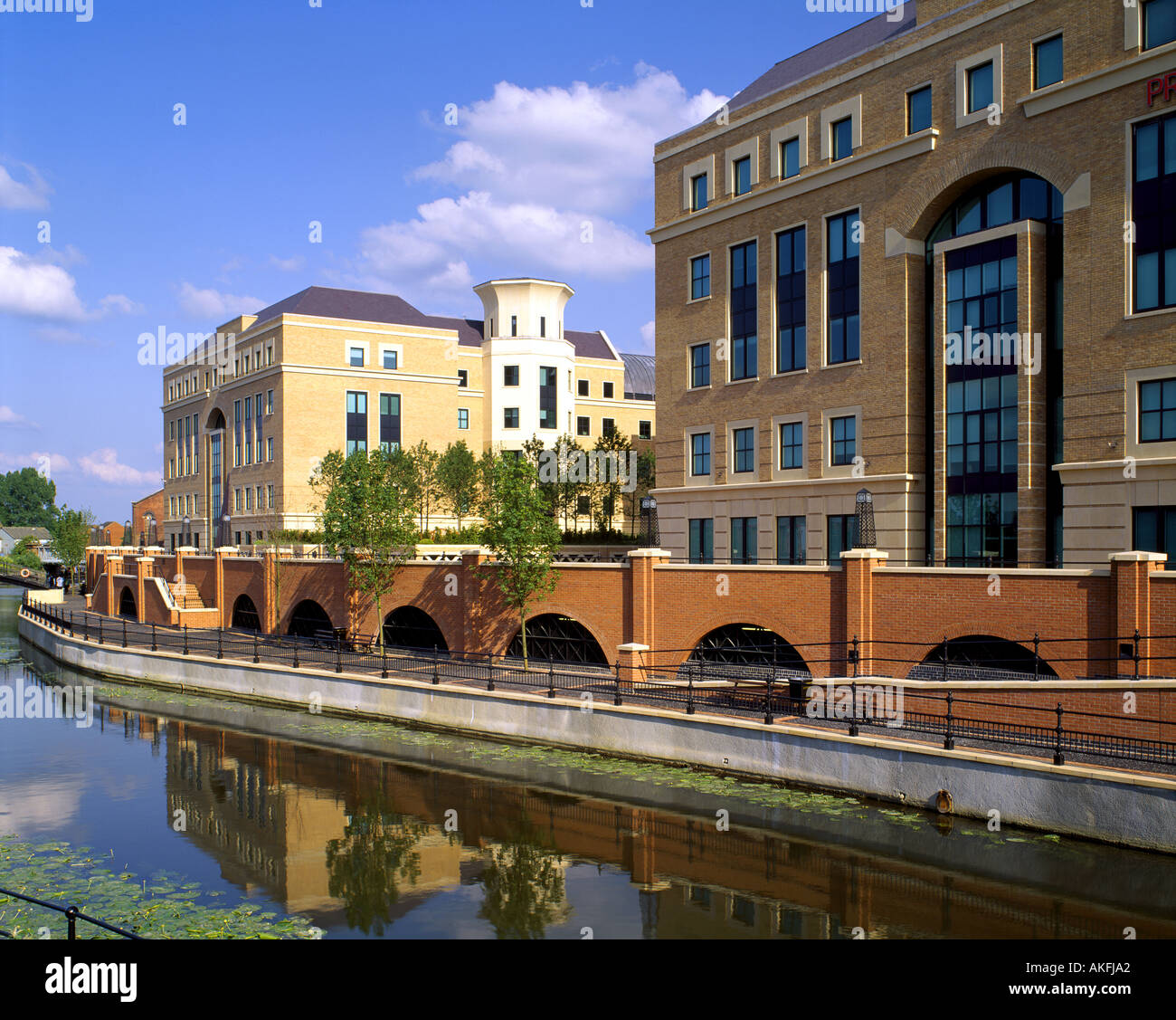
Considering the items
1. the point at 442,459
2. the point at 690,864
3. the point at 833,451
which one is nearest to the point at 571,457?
the point at 442,459

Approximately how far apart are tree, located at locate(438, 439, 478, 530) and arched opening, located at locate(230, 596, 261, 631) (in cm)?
1852

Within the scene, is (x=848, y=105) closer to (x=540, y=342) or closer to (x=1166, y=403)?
(x=1166, y=403)

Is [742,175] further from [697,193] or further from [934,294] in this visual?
[934,294]

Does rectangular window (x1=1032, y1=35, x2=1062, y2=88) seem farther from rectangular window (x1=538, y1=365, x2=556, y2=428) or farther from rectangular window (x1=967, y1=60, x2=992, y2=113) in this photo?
rectangular window (x1=538, y1=365, x2=556, y2=428)

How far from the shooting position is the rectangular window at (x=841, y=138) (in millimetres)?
32312

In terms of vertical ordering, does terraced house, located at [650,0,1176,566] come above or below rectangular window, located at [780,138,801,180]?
below

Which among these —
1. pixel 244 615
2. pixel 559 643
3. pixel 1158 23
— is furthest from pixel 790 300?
pixel 244 615

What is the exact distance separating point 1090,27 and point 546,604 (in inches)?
869

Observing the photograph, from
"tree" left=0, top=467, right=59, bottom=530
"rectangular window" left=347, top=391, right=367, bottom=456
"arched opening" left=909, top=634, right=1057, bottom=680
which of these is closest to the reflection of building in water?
"arched opening" left=909, top=634, right=1057, bottom=680

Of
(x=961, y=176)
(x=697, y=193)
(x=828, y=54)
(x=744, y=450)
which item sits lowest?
(x=744, y=450)

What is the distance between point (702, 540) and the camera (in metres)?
37.2

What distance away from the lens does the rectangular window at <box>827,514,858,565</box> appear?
3156 cm

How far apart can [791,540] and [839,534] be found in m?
2.13

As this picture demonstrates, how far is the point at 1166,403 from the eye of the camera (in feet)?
78.7
